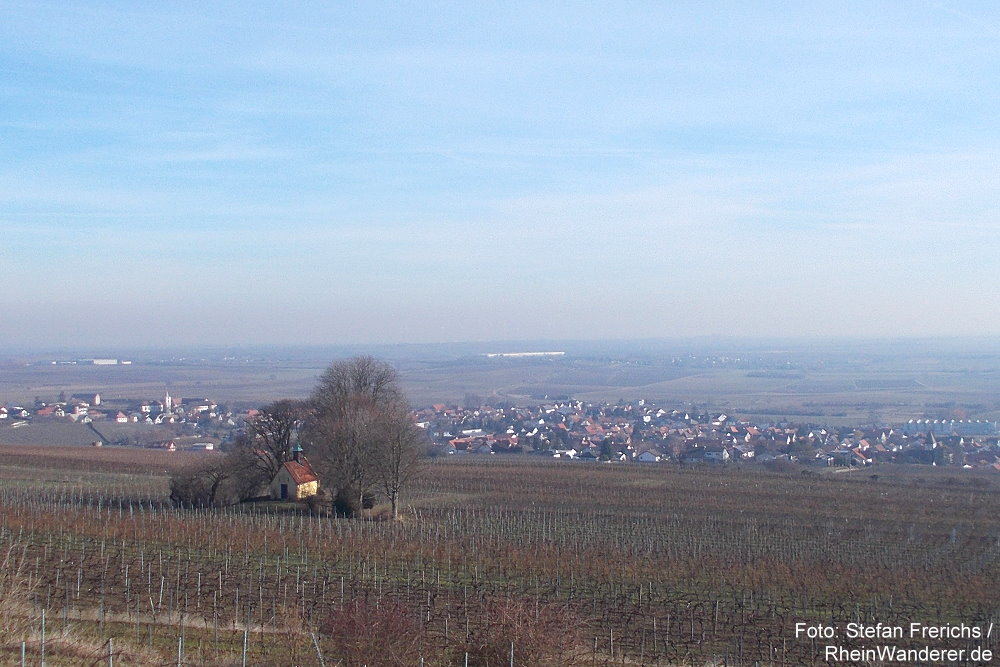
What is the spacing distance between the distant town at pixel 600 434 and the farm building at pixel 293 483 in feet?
75.6

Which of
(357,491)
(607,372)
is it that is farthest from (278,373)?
(357,491)

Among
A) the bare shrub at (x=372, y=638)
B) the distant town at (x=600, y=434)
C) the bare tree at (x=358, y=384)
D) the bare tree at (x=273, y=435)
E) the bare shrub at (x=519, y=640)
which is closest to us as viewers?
the bare shrub at (x=372, y=638)

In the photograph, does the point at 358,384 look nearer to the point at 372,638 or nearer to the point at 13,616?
the point at 13,616

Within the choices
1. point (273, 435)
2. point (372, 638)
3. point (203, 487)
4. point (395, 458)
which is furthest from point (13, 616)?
point (273, 435)

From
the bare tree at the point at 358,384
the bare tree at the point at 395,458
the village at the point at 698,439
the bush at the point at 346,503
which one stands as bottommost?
the village at the point at 698,439

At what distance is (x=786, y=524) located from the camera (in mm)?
27922

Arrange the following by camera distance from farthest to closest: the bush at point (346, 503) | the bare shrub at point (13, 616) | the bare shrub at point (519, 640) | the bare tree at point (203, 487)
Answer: the bare tree at point (203, 487), the bush at point (346, 503), the bare shrub at point (13, 616), the bare shrub at point (519, 640)

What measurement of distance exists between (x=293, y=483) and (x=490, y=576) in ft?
47.4

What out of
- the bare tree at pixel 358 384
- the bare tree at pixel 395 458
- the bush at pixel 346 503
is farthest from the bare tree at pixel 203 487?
the bare tree at pixel 395 458

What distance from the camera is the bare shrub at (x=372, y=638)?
9.64 meters

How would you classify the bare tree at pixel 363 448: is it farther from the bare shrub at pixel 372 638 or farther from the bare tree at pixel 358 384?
the bare shrub at pixel 372 638

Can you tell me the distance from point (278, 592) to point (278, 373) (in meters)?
151

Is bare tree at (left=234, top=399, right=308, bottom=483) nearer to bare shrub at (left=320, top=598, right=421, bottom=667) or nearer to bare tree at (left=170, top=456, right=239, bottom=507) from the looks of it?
bare tree at (left=170, top=456, right=239, bottom=507)

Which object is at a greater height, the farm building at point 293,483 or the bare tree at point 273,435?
the bare tree at point 273,435
